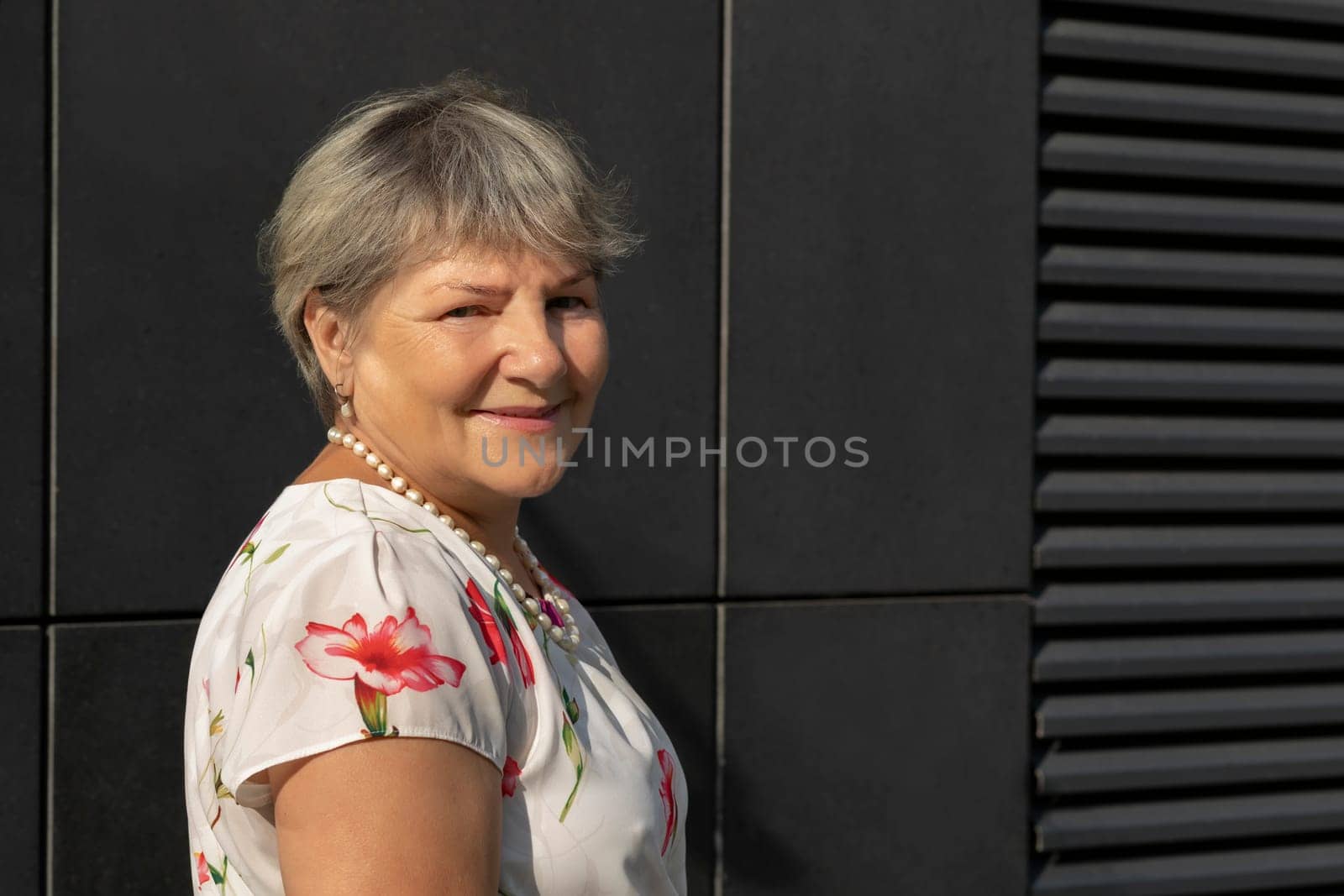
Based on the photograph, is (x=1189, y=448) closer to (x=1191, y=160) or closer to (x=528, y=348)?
(x=1191, y=160)

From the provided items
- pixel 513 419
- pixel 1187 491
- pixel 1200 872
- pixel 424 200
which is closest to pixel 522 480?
pixel 513 419

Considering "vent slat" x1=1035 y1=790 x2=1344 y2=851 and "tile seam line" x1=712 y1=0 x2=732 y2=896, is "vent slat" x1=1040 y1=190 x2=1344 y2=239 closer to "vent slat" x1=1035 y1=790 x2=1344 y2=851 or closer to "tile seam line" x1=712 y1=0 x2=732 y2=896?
"tile seam line" x1=712 y1=0 x2=732 y2=896

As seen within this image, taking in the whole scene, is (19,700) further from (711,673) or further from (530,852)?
(530,852)

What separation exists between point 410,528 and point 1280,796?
283 cm

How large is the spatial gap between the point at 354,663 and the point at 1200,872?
2791 millimetres

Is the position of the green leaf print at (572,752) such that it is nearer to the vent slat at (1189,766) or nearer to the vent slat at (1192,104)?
the vent slat at (1189,766)

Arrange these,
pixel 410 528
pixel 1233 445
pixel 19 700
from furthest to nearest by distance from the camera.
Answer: pixel 1233 445 → pixel 19 700 → pixel 410 528

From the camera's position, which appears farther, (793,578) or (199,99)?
(793,578)

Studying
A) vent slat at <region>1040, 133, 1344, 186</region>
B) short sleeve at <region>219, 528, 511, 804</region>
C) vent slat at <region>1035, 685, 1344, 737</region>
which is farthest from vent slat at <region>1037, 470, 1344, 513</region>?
short sleeve at <region>219, 528, 511, 804</region>

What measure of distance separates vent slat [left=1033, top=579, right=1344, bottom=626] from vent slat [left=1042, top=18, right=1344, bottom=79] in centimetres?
128

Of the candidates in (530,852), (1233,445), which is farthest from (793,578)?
(530,852)

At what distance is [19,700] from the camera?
7.80 ft

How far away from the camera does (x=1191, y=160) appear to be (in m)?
3.17

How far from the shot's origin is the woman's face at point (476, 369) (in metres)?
1.40
